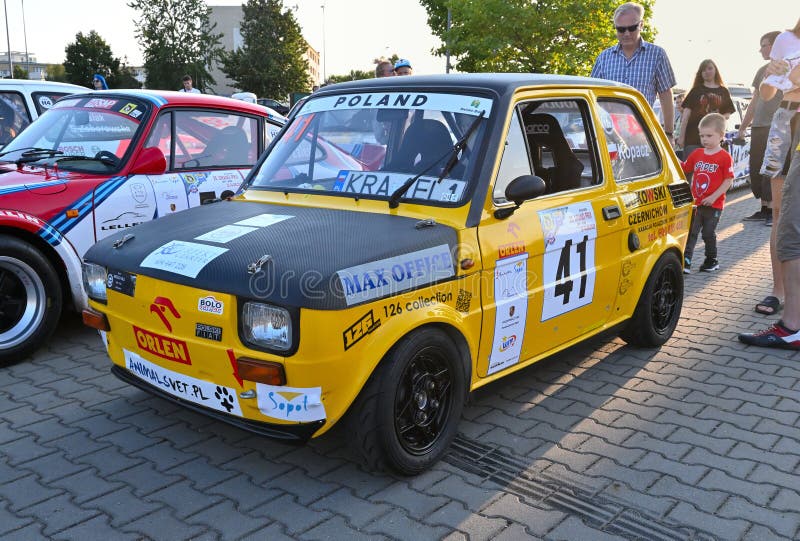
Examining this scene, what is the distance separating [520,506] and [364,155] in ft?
6.38

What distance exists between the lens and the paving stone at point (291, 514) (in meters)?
2.79

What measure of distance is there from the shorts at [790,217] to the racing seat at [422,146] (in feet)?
9.20

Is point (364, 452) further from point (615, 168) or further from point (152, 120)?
point (152, 120)

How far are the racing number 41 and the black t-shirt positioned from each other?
616cm

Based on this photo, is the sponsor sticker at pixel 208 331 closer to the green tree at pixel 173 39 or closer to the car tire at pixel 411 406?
the car tire at pixel 411 406

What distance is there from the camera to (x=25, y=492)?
9.89 feet

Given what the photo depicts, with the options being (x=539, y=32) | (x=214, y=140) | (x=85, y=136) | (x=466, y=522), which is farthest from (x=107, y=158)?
(x=539, y=32)

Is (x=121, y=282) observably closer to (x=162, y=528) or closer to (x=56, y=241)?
(x=162, y=528)

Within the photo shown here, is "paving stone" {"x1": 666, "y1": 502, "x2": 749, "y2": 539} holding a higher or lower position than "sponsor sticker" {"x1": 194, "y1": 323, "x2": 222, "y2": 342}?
lower

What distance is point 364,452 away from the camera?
299cm

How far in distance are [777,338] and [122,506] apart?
4441mm

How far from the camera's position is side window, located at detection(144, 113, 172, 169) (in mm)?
5242

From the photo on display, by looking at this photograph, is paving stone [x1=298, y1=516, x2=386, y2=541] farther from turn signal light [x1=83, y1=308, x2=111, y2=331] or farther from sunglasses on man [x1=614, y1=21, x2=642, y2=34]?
sunglasses on man [x1=614, y1=21, x2=642, y2=34]

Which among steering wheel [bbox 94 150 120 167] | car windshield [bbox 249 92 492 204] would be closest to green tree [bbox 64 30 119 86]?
steering wheel [bbox 94 150 120 167]
